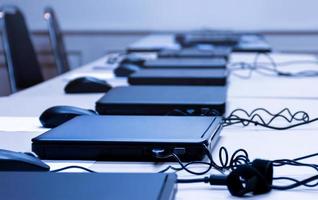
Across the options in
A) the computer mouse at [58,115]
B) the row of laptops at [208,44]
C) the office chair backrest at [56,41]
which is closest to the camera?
the computer mouse at [58,115]

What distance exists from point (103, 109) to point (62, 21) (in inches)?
103

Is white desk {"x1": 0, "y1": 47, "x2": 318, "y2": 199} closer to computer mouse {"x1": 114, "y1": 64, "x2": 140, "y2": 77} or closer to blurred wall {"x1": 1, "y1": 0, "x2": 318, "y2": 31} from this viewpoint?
computer mouse {"x1": 114, "y1": 64, "x2": 140, "y2": 77}

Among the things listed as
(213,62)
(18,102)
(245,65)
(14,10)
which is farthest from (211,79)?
(14,10)

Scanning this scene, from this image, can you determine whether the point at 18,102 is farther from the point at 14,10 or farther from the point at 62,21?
the point at 62,21

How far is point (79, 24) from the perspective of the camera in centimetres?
361

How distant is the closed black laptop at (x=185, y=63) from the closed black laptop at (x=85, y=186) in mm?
1030

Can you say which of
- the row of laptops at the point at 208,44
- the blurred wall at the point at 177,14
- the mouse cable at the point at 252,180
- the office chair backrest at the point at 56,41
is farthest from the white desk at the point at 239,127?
the blurred wall at the point at 177,14

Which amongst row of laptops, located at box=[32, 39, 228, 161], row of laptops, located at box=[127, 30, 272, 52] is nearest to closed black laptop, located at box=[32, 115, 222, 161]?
row of laptops, located at box=[32, 39, 228, 161]

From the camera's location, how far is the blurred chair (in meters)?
2.55

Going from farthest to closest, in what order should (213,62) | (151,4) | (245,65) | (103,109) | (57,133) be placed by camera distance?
(151,4), (245,65), (213,62), (103,109), (57,133)

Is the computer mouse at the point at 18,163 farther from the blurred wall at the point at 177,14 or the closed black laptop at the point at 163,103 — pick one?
the blurred wall at the point at 177,14

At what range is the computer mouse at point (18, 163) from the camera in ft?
2.31

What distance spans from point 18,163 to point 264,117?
1.81 ft

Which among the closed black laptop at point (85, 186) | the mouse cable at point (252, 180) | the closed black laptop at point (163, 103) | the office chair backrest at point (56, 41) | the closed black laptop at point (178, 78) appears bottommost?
the office chair backrest at point (56, 41)
